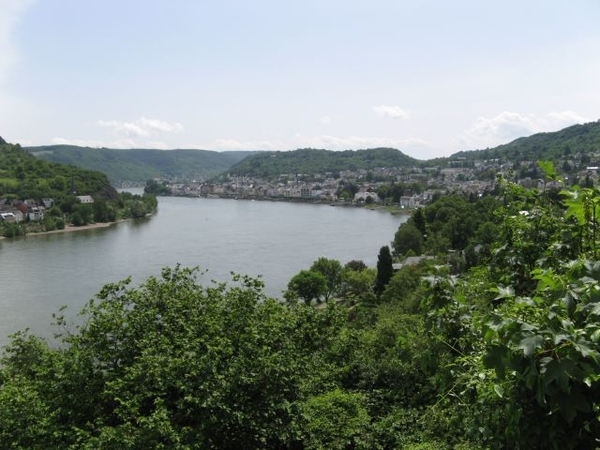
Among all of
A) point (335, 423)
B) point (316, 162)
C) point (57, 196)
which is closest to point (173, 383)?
point (335, 423)

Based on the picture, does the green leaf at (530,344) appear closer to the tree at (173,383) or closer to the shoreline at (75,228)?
the tree at (173,383)

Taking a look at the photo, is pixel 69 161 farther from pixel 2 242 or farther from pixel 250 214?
pixel 2 242

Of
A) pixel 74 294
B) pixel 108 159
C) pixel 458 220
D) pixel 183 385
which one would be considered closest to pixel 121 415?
pixel 183 385

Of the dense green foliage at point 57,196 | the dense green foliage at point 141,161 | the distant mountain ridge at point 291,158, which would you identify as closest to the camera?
the dense green foliage at point 57,196

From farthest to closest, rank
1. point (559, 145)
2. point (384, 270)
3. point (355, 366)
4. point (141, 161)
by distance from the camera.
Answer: point (141, 161), point (559, 145), point (384, 270), point (355, 366)

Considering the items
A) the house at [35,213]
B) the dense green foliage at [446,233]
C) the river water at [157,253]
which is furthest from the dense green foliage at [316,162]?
the dense green foliage at [446,233]

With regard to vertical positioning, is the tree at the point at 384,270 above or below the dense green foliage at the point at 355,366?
below

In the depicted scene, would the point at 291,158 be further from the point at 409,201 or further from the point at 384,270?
the point at 384,270
